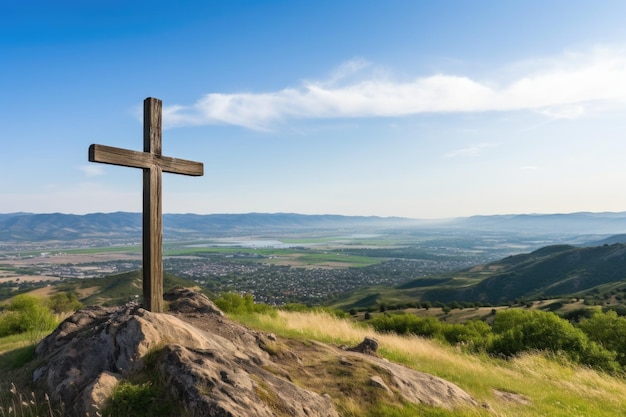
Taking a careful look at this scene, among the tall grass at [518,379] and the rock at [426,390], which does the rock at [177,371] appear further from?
the tall grass at [518,379]

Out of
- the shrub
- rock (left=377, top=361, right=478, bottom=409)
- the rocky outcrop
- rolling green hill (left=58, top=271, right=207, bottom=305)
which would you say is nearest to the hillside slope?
rolling green hill (left=58, top=271, right=207, bottom=305)

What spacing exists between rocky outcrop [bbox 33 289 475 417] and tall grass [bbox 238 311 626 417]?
1508mm

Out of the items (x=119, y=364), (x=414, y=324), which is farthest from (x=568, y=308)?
(x=119, y=364)

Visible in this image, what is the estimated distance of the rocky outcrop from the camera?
572cm

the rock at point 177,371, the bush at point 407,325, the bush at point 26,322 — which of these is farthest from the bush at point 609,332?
the bush at point 26,322

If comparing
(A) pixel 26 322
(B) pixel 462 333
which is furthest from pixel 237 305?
(B) pixel 462 333

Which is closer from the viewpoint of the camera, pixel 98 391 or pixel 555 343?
pixel 98 391

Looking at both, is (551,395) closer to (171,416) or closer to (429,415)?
(429,415)

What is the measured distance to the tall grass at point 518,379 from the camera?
340 inches

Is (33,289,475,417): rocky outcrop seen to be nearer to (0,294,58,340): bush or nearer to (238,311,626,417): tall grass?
(238,311,626,417): tall grass

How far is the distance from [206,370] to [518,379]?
388 inches

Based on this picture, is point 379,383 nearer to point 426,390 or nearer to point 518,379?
point 426,390

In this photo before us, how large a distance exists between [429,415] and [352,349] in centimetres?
491

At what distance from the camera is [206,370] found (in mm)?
6023
